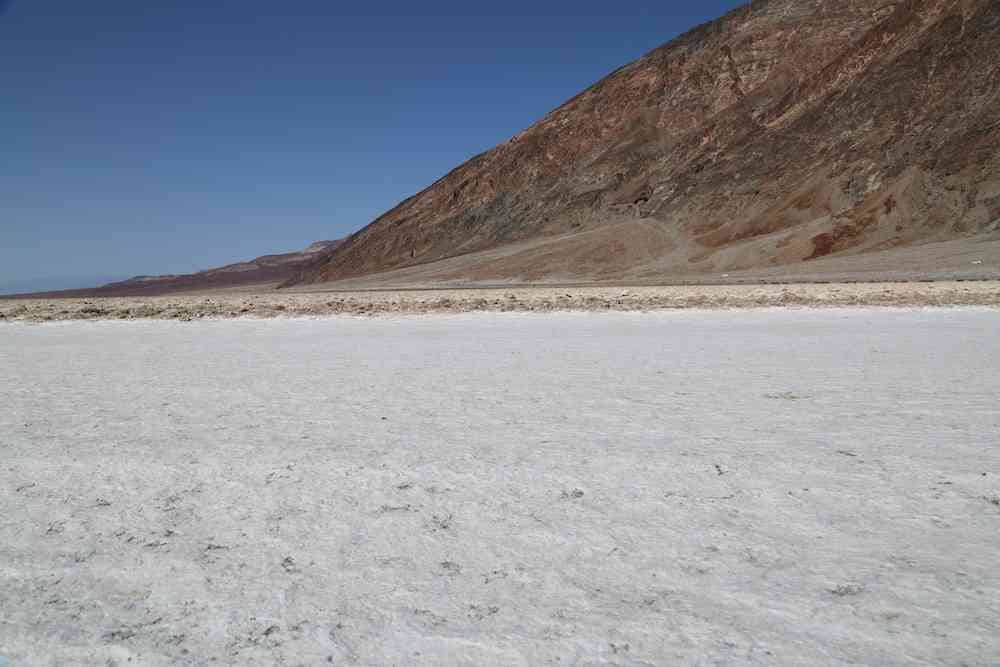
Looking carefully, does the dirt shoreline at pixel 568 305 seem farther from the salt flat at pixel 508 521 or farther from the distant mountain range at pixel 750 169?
the distant mountain range at pixel 750 169

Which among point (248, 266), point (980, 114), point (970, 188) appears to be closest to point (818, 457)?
point (970, 188)

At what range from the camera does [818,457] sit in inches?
146

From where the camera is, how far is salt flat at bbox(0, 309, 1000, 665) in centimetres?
209

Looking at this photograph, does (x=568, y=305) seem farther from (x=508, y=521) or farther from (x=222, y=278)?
(x=222, y=278)

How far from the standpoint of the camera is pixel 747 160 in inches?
1759

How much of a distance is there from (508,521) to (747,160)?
4597 centimetres

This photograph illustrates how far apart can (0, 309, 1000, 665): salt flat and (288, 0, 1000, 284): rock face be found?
3380 centimetres

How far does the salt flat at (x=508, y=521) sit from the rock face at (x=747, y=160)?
33.8m

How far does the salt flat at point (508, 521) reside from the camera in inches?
82.3

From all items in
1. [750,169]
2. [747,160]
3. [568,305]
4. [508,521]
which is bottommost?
[568,305]

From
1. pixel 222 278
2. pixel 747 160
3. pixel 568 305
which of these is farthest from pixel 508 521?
pixel 222 278

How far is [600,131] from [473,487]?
54.4 metres

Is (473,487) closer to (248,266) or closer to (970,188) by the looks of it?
(970,188)

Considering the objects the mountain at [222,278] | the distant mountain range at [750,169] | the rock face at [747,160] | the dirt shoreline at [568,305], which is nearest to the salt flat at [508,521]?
the dirt shoreline at [568,305]
